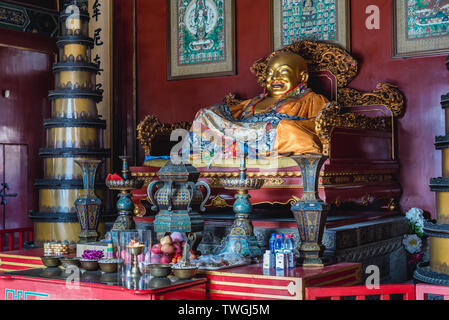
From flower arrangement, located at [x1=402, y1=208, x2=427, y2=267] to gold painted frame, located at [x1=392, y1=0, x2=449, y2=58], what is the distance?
1318 millimetres

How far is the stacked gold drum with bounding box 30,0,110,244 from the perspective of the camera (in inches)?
204

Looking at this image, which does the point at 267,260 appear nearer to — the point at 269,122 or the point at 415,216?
the point at 269,122

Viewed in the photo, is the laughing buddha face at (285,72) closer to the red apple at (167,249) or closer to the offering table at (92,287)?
the red apple at (167,249)

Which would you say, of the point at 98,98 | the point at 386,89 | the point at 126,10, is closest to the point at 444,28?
the point at 386,89

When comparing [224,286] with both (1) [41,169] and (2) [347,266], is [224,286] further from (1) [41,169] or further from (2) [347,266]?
(1) [41,169]

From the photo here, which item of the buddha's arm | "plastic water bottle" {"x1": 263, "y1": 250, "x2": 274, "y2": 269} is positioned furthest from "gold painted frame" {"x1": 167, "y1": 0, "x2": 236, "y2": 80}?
"plastic water bottle" {"x1": 263, "y1": 250, "x2": 274, "y2": 269}

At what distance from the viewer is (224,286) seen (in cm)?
315

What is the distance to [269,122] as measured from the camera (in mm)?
4770

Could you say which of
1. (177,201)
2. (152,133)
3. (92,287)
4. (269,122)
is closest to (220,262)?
(177,201)

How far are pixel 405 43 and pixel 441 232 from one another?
2.58 m

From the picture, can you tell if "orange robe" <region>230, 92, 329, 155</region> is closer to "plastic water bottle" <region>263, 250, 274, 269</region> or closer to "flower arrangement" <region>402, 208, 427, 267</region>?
"flower arrangement" <region>402, 208, 427, 267</region>

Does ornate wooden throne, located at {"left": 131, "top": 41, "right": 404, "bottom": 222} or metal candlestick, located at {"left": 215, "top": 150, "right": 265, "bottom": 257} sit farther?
ornate wooden throne, located at {"left": 131, "top": 41, "right": 404, "bottom": 222}

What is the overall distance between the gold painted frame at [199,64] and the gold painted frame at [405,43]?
161 centimetres

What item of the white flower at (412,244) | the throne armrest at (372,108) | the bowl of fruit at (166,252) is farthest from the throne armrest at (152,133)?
the white flower at (412,244)
